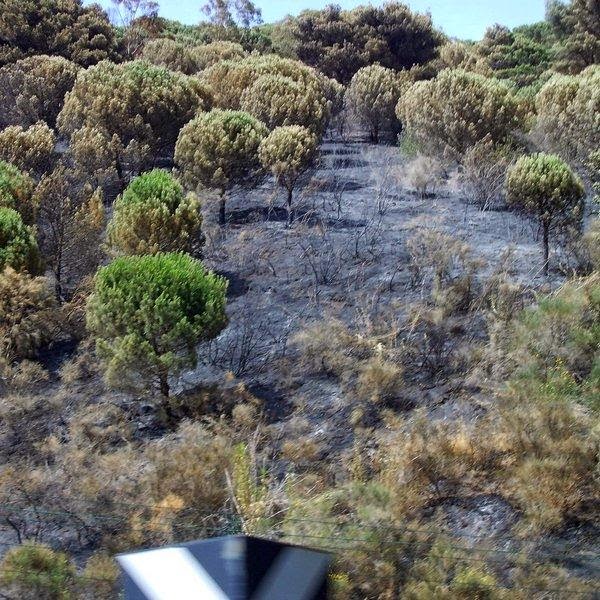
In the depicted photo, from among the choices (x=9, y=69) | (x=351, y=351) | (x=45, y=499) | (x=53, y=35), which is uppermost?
(x=53, y=35)

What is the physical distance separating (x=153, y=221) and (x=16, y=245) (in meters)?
1.64

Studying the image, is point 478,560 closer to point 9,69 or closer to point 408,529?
point 408,529

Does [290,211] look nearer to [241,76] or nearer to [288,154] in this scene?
[288,154]

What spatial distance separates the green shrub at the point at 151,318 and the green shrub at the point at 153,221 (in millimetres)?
2168

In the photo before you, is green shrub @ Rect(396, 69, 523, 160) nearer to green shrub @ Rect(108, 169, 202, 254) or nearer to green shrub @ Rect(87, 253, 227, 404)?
green shrub @ Rect(108, 169, 202, 254)

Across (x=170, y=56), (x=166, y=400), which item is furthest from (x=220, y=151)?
(x=170, y=56)

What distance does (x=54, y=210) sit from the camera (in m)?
10.4

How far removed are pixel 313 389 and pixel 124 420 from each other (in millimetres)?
1777

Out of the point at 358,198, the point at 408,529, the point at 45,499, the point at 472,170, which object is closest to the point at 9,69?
the point at 358,198

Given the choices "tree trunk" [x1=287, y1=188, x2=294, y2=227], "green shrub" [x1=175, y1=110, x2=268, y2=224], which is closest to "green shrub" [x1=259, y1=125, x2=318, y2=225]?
"tree trunk" [x1=287, y1=188, x2=294, y2=227]

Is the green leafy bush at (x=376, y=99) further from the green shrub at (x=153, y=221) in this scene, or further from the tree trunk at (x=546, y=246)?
the tree trunk at (x=546, y=246)

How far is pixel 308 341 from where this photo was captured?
8.16 metres

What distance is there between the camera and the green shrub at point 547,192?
9.66 meters

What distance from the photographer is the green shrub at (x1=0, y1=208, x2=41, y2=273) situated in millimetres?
8953
